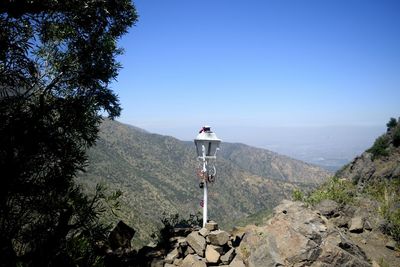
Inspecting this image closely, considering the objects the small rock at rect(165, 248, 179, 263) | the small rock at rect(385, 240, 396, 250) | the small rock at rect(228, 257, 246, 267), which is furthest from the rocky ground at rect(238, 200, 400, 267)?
the small rock at rect(165, 248, 179, 263)

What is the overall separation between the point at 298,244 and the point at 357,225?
477 centimetres

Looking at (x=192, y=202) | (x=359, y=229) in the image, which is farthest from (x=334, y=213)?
(x=192, y=202)

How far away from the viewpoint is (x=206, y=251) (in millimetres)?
8555

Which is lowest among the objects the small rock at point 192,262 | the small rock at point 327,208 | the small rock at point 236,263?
the small rock at point 192,262

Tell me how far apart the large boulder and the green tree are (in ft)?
12.7

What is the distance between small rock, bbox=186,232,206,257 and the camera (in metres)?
8.61

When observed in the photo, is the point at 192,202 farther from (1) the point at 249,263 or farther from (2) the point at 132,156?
(1) the point at 249,263

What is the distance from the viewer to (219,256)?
332 inches

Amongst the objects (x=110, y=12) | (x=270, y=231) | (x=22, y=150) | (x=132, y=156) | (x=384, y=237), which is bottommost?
(x=132, y=156)

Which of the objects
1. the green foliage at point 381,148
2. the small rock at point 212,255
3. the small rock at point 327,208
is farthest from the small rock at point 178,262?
the green foliage at point 381,148

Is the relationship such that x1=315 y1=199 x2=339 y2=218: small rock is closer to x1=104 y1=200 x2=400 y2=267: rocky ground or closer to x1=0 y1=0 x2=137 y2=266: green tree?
x1=104 y1=200 x2=400 y2=267: rocky ground

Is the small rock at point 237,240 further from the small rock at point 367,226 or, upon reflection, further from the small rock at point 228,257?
the small rock at point 367,226

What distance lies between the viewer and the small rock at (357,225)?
1163 cm

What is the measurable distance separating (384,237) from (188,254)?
7.29 metres
